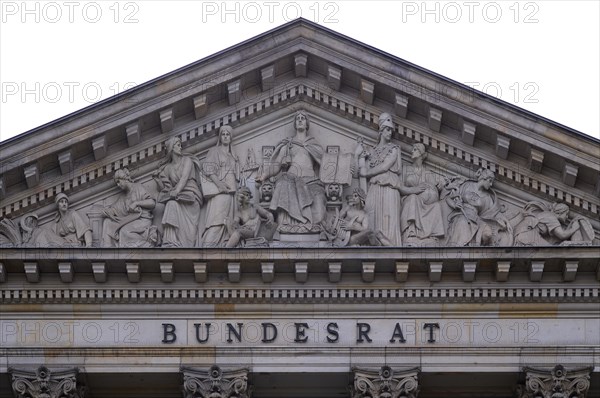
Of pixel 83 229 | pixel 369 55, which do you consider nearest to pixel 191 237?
pixel 83 229

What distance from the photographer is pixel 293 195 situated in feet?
141

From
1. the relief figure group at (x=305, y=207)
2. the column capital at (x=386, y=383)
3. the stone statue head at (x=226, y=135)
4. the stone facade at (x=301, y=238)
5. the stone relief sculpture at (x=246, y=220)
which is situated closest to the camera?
the column capital at (x=386, y=383)

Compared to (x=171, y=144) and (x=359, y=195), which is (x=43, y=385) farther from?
(x=359, y=195)

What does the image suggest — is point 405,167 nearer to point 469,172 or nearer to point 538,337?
point 469,172

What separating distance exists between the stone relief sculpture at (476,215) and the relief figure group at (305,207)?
0.02 meters

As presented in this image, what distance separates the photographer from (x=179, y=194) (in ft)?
141

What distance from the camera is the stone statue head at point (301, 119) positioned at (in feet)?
143

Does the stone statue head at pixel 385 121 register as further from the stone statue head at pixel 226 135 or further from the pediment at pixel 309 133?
the stone statue head at pixel 226 135

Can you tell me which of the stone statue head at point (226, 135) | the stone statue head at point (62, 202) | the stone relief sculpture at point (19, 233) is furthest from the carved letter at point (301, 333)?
the stone relief sculpture at point (19, 233)

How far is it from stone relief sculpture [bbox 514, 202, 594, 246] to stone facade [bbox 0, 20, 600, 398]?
0.13 feet

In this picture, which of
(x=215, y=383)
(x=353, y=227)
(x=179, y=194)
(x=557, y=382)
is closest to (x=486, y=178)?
(x=353, y=227)

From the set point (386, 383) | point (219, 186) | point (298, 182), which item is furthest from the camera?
point (219, 186)

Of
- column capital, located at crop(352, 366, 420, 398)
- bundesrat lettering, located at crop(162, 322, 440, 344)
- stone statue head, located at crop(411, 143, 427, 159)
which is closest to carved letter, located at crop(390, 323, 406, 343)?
bundesrat lettering, located at crop(162, 322, 440, 344)

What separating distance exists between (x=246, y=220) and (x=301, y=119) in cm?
232
